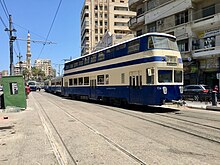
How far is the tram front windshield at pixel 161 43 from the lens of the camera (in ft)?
51.8

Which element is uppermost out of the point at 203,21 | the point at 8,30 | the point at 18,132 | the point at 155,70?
the point at 203,21

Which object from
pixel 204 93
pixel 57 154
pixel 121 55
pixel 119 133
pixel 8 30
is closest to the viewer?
pixel 57 154

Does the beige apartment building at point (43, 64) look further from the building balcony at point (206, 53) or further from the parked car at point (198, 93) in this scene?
the parked car at point (198, 93)

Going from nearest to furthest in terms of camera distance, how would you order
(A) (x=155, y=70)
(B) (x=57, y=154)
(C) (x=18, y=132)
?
1. (B) (x=57, y=154)
2. (C) (x=18, y=132)
3. (A) (x=155, y=70)

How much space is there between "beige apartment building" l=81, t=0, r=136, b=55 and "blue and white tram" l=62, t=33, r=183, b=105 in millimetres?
69253

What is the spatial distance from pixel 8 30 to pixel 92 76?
9.33 meters

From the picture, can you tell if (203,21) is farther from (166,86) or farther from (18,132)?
(18,132)

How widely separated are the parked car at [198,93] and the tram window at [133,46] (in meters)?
9.11

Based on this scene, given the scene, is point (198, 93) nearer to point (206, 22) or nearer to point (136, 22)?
point (206, 22)

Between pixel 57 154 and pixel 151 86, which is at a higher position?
pixel 151 86

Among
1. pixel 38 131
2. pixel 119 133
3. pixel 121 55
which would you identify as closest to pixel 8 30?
pixel 121 55

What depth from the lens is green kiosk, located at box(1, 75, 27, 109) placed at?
18.0m

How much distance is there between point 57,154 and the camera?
21.6 feet

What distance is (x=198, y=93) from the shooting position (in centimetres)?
2397
